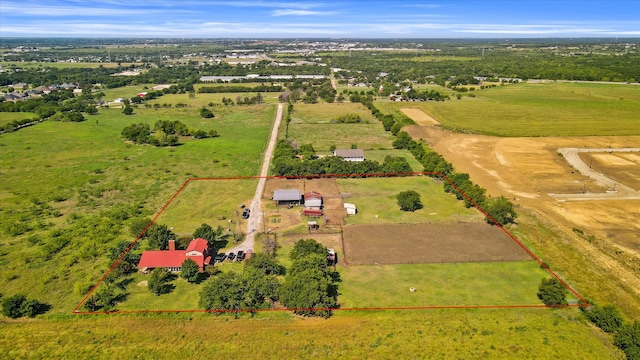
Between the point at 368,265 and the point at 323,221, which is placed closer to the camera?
the point at 368,265

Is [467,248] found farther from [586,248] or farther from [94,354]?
[94,354]

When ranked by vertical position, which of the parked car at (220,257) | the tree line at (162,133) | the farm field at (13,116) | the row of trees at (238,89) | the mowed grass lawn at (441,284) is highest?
the row of trees at (238,89)

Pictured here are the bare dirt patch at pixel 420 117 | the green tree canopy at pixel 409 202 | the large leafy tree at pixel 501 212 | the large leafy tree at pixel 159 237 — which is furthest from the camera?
the bare dirt patch at pixel 420 117

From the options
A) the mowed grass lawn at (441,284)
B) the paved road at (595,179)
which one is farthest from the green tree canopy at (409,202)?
the paved road at (595,179)

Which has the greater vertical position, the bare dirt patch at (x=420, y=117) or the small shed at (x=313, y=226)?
the bare dirt patch at (x=420, y=117)

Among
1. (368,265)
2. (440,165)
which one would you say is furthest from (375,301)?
(440,165)

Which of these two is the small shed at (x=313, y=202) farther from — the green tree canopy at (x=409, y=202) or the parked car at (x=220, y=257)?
the parked car at (x=220, y=257)
